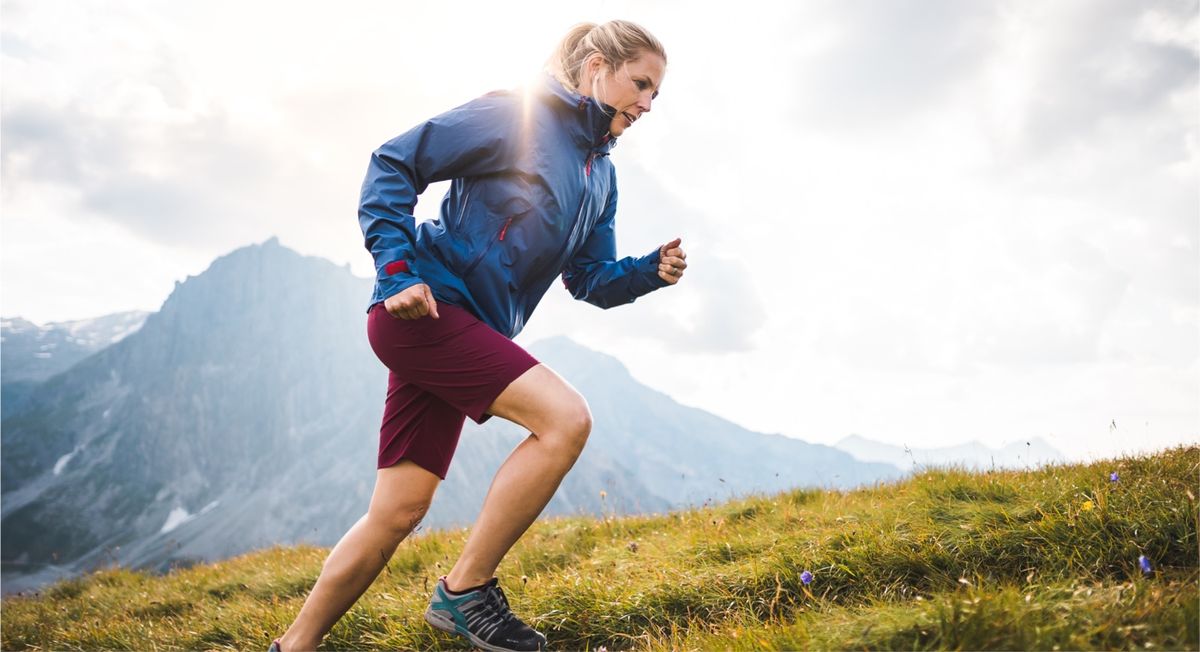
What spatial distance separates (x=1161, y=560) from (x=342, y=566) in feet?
14.1

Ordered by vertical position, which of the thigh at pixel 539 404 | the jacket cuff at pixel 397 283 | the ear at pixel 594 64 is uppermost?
the ear at pixel 594 64

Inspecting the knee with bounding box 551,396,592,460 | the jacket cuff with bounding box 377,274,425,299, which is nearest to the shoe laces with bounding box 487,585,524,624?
the knee with bounding box 551,396,592,460

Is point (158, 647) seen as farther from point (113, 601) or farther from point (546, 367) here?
point (546, 367)

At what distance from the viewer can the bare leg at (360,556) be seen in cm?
380

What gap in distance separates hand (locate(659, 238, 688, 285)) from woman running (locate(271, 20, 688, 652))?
2.06 feet

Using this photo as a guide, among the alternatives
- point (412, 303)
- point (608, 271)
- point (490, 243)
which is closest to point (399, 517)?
point (412, 303)

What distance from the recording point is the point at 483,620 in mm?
3580

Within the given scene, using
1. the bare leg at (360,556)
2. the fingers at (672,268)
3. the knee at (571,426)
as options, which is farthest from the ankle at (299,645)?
the fingers at (672,268)

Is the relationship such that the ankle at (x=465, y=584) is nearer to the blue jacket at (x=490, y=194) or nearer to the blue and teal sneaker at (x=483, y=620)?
the blue and teal sneaker at (x=483, y=620)

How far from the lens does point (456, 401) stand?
366cm

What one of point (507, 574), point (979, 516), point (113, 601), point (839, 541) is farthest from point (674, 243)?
point (113, 601)

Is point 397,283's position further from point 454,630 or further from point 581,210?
point 454,630

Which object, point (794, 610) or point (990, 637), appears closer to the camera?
point (990, 637)

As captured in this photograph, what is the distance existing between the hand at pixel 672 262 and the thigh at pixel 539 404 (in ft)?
4.20
